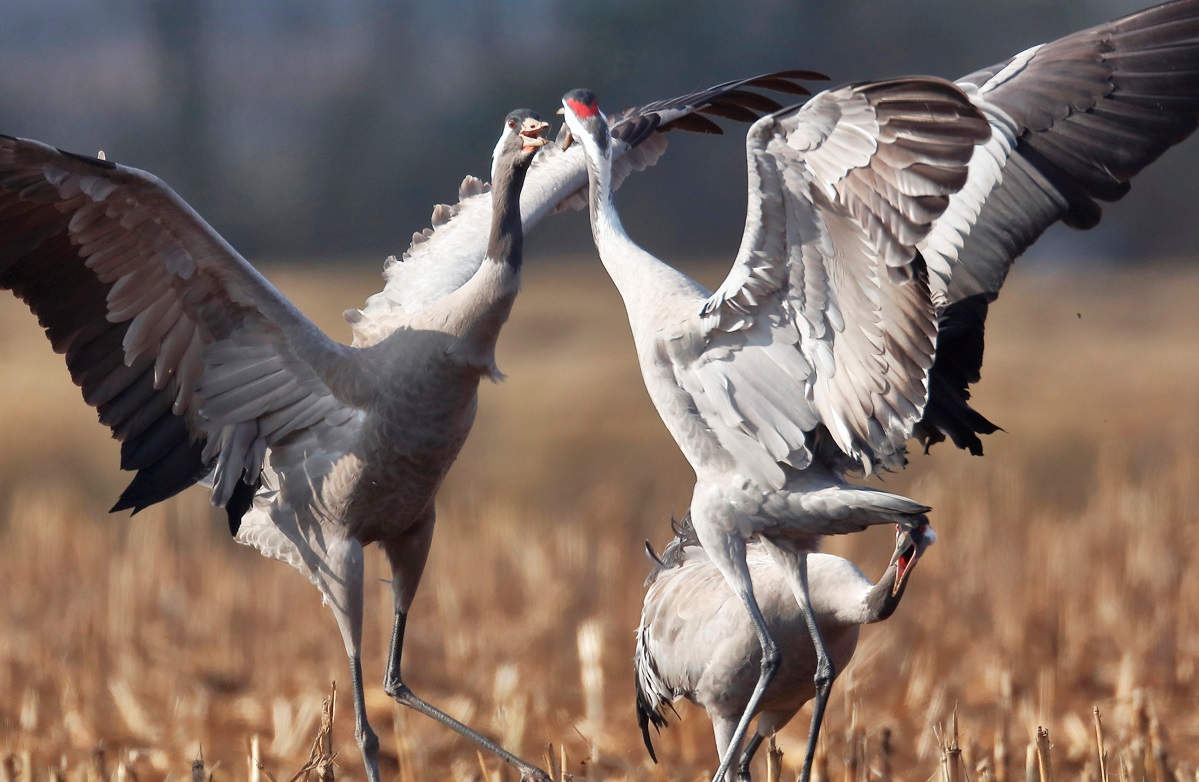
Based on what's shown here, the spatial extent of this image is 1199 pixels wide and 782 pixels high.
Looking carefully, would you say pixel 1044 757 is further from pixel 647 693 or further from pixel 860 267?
pixel 647 693

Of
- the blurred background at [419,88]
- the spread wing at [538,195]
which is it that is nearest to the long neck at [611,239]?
the spread wing at [538,195]

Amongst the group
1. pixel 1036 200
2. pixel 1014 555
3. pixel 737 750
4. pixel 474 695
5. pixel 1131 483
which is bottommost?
pixel 1131 483

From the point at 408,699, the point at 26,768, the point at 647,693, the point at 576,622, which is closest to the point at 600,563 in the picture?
the point at 576,622

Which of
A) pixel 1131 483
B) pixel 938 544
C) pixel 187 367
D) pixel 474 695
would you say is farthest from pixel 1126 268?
pixel 187 367

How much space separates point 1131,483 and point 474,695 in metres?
4.49

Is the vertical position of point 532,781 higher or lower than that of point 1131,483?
higher

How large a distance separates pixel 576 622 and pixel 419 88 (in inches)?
1039

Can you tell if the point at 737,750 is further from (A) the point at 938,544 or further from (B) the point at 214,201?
(B) the point at 214,201

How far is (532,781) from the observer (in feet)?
16.1

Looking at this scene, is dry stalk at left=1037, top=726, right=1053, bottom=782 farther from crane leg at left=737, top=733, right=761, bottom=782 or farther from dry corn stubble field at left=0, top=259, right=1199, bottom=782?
crane leg at left=737, top=733, right=761, bottom=782

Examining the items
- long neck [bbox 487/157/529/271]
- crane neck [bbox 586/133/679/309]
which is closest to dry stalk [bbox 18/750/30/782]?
long neck [bbox 487/157/529/271]

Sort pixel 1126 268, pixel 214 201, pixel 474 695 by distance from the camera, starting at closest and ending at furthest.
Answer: pixel 474 695 → pixel 1126 268 → pixel 214 201

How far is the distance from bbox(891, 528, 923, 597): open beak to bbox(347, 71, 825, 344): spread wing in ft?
4.96

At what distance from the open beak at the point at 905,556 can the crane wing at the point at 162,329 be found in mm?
1671
